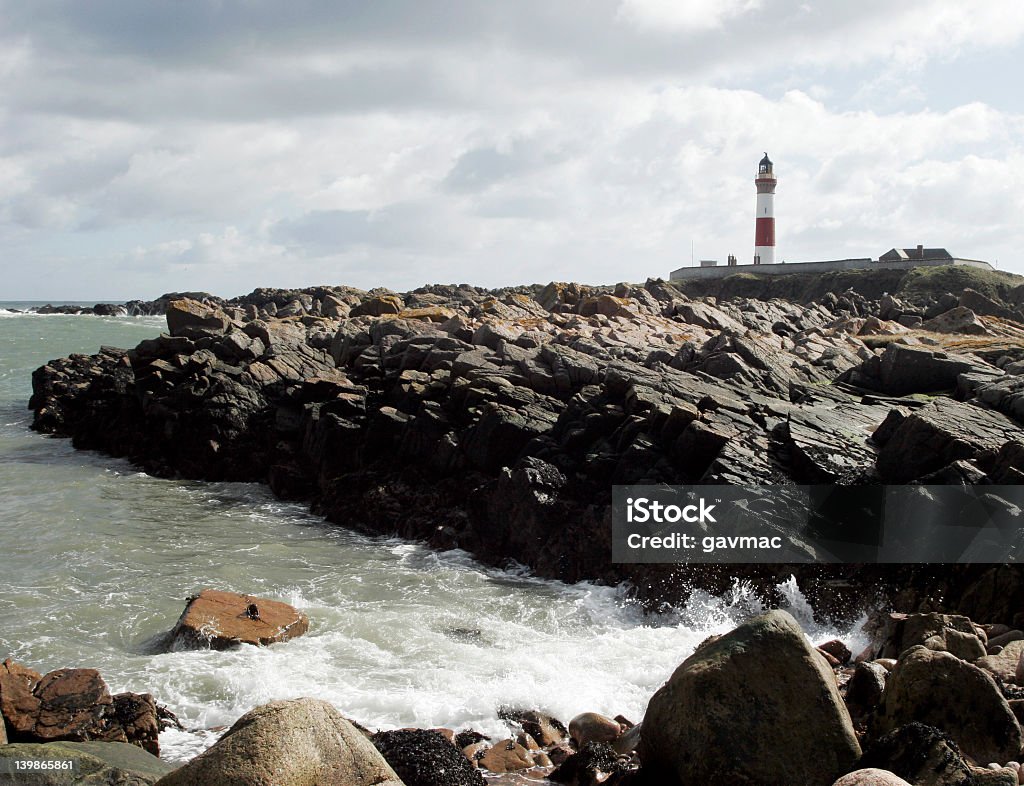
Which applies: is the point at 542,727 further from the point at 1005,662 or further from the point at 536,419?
the point at 536,419

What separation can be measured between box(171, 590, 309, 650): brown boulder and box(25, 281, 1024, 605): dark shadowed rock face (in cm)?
645

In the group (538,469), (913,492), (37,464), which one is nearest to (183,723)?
(538,469)

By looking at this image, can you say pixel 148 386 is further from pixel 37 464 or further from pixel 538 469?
pixel 538 469

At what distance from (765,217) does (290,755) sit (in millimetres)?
93633

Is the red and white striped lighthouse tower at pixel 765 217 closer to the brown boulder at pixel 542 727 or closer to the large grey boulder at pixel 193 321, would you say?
the large grey boulder at pixel 193 321

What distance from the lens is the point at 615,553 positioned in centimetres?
1992

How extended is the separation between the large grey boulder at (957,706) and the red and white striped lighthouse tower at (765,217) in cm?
8648

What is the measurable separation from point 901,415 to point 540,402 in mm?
9852

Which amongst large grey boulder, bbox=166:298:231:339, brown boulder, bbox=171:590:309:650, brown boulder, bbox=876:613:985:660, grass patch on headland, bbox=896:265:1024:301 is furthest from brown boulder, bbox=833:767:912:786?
grass patch on headland, bbox=896:265:1024:301

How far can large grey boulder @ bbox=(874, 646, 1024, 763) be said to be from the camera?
367 inches

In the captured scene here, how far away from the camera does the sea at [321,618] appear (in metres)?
13.2

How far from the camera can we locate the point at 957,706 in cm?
952

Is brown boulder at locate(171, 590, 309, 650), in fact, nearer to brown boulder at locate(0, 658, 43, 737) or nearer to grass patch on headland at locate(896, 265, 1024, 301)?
brown boulder at locate(0, 658, 43, 737)

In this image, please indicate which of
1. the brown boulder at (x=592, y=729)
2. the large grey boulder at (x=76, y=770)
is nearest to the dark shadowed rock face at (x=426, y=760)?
the brown boulder at (x=592, y=729)
